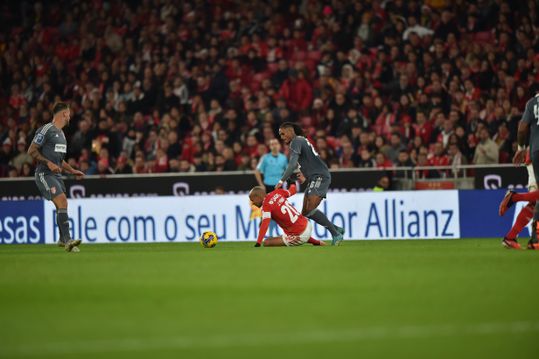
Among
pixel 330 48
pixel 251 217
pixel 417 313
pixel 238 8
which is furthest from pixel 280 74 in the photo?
pixel 417 313

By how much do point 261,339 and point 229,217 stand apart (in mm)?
15931

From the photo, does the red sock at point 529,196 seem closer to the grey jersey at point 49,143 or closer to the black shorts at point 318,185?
the black shorts at point 318,185

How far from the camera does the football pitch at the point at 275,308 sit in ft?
20.0

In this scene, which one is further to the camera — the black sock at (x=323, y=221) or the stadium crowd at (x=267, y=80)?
the stadium crowd at (x=267, y=80)

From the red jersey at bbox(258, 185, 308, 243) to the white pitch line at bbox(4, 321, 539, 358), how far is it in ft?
31.2

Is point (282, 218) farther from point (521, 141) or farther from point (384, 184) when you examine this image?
point (384, 184)

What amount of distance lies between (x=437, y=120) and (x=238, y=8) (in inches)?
342

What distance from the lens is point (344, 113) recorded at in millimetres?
24594

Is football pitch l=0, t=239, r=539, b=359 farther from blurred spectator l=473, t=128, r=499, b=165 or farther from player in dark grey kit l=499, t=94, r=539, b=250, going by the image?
blurred spectator l=473, t=128, r=499, b=165

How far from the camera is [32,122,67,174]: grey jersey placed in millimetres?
16375

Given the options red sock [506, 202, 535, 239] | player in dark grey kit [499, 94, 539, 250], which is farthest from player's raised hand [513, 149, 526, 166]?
red sock [506, 202, 535, 239]

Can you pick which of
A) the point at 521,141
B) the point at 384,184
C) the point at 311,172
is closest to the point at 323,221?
the point at 311,172

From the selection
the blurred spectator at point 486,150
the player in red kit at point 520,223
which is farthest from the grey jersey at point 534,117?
the blurred spectator at point 486,150

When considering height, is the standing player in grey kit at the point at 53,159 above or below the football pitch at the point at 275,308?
above
